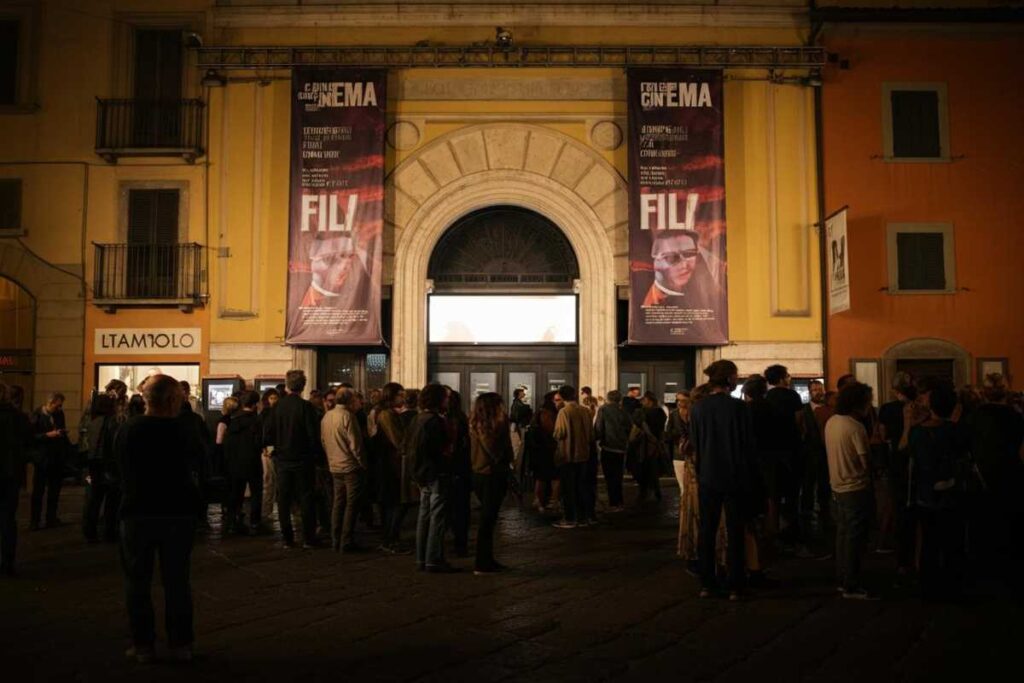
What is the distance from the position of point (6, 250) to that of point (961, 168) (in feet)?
61.7

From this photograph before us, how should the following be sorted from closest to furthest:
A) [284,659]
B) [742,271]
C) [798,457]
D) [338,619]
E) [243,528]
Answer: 1. [284,659]
2. [338,619]
3. [798,457]
4. [243,528]
5. [742,271]

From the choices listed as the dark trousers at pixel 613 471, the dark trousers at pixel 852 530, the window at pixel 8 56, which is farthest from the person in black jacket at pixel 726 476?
the window at pixel 8 56

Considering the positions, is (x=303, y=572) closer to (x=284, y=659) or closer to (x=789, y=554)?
(x=284, y=659)

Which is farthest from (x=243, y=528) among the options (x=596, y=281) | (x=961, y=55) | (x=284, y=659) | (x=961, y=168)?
(x=961, y=55)

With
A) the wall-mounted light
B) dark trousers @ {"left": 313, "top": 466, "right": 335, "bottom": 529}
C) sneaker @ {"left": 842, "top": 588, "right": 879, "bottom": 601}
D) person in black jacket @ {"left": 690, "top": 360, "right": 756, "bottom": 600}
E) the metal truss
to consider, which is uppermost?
the metal truss

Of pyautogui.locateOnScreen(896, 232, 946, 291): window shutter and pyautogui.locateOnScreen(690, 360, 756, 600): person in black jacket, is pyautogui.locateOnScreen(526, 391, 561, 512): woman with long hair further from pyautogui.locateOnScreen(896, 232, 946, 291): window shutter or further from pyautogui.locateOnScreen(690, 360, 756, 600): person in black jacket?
pyautogui.locateOnScreen(896, 232, 946, 291): window shutter

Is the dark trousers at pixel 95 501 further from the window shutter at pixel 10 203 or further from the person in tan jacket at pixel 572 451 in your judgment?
the window shutter at pixel 10 203

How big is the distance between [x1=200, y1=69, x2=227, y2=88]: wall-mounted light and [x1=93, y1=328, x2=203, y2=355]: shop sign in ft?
15.9

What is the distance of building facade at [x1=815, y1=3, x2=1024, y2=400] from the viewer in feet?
58.1

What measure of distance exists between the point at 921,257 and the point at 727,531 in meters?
12.9

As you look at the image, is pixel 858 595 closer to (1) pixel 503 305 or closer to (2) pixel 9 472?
(2) pixel 9 472

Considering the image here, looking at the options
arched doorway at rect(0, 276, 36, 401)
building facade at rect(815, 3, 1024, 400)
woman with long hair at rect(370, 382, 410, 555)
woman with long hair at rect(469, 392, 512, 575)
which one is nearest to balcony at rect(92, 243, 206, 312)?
arched doorway at rect(0, 276, 36, 401)

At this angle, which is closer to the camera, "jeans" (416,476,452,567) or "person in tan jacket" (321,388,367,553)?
"jeans" (416,476,452,567)

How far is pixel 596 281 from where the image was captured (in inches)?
711
